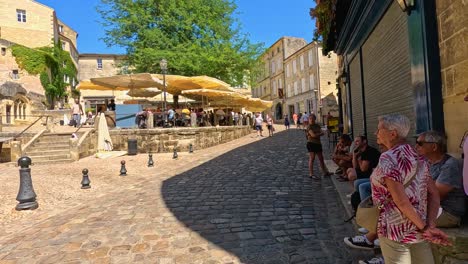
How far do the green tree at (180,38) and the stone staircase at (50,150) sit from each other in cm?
869

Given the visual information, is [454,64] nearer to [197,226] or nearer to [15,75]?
[197,226]

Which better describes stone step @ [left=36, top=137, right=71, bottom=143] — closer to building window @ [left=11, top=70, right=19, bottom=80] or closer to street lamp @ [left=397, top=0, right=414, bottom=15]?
street lamp @ [left=397, top=0, right=414, bottom=15]

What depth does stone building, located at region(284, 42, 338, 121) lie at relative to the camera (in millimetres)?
36281

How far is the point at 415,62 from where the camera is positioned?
361cm

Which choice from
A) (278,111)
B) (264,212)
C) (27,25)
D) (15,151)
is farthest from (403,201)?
(278,111)

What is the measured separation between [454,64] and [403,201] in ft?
6.36

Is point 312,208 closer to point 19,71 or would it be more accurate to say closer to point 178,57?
point 178,57

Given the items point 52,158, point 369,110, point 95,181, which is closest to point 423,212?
point 369,110

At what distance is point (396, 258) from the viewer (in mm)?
1889

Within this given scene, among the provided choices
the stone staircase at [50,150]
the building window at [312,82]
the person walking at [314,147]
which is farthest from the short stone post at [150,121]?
the building window at [312,82]

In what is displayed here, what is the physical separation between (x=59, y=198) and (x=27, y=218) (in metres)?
1.28

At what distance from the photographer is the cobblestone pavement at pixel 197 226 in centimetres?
353

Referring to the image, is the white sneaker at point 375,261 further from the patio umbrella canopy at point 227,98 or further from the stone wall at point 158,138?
the patio umbrella canopy at point 227,98

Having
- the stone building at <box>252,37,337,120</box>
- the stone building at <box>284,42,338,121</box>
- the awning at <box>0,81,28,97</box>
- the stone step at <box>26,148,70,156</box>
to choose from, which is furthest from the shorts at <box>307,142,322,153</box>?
the stone building at <box>284,42,338,121</box>
